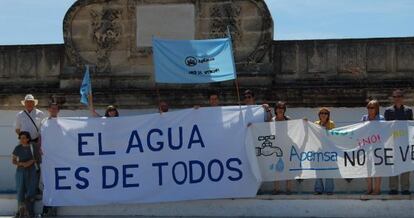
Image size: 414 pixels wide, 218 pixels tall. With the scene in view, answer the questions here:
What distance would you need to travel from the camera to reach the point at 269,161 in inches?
484

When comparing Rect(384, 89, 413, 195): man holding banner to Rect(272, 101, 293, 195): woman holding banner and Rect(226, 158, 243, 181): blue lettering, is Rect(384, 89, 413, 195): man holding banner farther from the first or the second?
Rect(226, 158, 243, 181): blue lettering

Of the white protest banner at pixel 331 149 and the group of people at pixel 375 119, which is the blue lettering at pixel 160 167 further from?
the group of people at pixel 375 119

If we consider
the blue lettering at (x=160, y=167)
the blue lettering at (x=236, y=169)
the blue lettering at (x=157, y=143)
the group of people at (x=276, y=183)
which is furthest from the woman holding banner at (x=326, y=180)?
the blue lettering at (x=157, y=143)

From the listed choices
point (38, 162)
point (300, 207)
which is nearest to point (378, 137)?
point (300, 207)

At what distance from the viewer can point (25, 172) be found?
1242cm

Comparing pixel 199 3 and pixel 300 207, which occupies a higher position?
pixel 199 3

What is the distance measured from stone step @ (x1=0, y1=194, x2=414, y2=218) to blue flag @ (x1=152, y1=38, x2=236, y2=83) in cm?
197

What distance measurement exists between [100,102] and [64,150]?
275 cm

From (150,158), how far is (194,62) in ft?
5.49

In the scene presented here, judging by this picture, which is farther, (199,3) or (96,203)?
(199,3)

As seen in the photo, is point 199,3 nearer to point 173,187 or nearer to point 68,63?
point 68,63

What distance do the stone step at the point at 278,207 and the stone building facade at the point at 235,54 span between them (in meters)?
2.98

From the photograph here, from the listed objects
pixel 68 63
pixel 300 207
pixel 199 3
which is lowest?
pixel 300 207

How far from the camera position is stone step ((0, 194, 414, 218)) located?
11883mm
